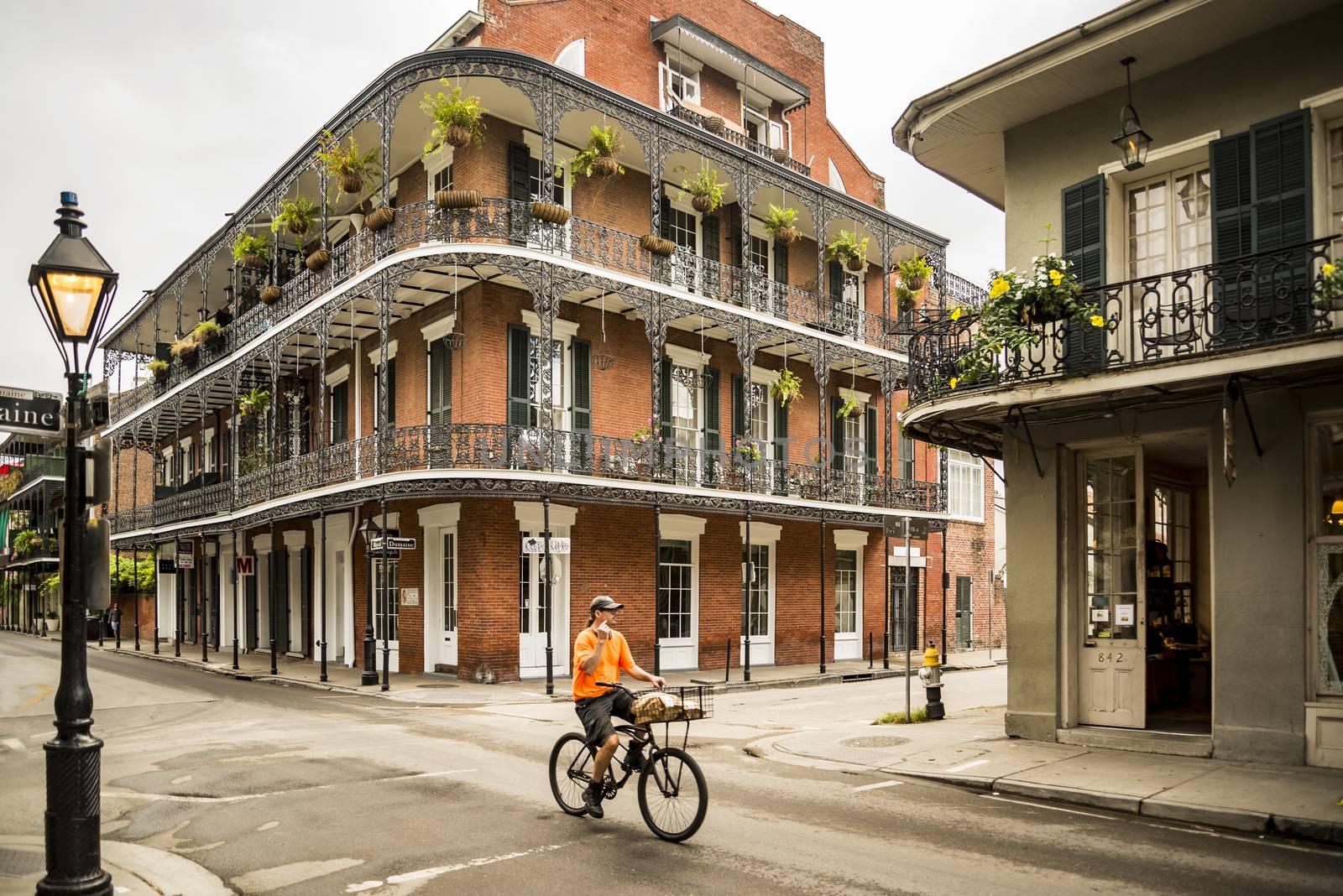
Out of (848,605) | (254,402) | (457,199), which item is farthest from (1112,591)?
(254,402)

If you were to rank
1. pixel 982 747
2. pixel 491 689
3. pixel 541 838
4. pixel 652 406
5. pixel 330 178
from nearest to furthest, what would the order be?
pixel 541 838, pixel 982 747, pixel 491 689, pixel 652 406, pixel 330 178

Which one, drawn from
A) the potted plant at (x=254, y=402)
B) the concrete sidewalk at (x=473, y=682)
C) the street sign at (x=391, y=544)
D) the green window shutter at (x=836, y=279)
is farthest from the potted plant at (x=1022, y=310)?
the potted plant at (x=254, y=402)

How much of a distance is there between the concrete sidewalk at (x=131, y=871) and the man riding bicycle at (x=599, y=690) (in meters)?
2.50

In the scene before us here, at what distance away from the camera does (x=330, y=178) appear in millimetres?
23125

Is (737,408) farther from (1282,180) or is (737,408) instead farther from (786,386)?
(1282,180)

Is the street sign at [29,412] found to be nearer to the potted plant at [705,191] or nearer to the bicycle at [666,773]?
the bicycle at [666,773]

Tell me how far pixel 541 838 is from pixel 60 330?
4.47 m

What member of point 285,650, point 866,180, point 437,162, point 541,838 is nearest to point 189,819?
point 541,838

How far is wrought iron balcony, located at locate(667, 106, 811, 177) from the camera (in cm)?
2402

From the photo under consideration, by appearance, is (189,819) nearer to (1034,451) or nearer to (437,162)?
(1034,451)

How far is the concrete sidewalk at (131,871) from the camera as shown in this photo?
6.25 m

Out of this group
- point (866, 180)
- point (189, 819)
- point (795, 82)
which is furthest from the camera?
point (866, 180)

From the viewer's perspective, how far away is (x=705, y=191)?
2125 cm

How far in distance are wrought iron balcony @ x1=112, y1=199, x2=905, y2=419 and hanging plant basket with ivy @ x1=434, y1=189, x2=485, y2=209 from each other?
31 centimetres
